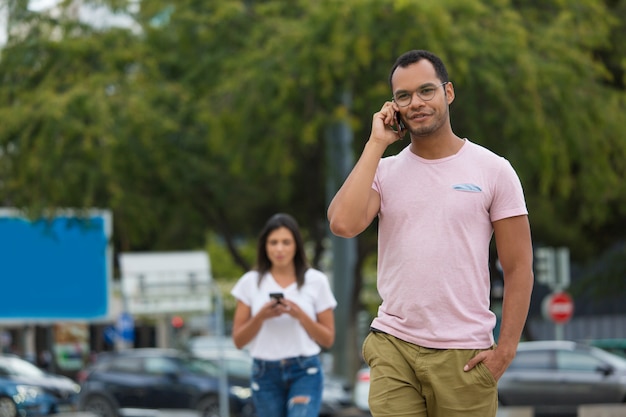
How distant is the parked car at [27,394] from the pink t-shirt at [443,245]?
19916 millimetres

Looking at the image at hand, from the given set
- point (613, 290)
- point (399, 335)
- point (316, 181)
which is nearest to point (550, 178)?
point (316, 181)

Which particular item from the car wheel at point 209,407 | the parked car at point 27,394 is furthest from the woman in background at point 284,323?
the parked car at point 27,394

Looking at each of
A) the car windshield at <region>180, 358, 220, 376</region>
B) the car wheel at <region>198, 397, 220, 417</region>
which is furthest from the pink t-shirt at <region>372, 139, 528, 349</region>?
the car windshield at <region>180, 358, 220, 376</region>

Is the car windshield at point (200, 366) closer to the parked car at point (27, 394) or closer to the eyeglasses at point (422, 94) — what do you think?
the parked car at point (27, 394)

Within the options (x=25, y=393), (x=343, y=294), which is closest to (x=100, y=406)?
(x=25, y=393)

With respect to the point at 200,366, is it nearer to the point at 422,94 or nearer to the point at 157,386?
the point at 157,386

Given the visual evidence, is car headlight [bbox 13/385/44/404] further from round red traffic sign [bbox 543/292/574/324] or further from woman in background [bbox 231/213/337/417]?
woman in background [bbox 231/213/337/417]

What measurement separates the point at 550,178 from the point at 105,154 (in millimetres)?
6900

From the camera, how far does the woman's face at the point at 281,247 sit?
8305 millimetres

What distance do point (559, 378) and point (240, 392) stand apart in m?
5.36

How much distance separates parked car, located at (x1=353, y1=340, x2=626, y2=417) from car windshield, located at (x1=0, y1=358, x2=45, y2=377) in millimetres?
6845

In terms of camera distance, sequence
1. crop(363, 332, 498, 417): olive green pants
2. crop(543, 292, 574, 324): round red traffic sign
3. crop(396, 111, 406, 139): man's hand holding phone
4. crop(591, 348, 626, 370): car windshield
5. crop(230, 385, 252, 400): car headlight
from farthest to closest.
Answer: crop(543, 292, 574, 324): round red traffic sign
crop(230, 385, 252, 400): car headlight
crop(591, 348, 626, 370): car windshield
crop(396, 111, 406, 139): man's hand holding phone
crop(363, 332, 498, 417): olive green pants

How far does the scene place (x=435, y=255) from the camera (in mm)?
4691

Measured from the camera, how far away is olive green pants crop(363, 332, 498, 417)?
15.3 ft
